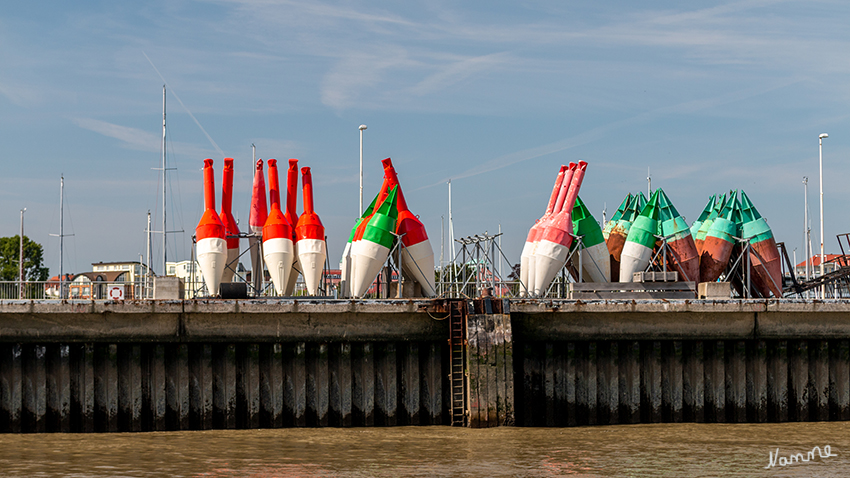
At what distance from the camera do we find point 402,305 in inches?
1081

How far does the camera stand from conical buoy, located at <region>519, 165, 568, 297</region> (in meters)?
35.1

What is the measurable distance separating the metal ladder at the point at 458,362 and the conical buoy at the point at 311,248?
8594 millimetres

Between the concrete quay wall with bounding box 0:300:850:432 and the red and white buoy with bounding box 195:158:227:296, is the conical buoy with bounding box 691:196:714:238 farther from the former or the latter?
the red and white buoy with bounding box 195:158:227:296

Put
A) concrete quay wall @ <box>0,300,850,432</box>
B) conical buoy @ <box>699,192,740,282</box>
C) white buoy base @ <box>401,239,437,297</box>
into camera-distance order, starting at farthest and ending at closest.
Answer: conical buoy @ <box>699,192,740,282</box> < white buoy base @ <box>401,239,437,297</box> < concrete quay wall @ <box>0,300,850,432</box>

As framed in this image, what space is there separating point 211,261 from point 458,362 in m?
12.3

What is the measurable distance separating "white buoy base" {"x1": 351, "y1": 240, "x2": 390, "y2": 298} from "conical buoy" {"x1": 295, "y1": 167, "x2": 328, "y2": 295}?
1.56 metres

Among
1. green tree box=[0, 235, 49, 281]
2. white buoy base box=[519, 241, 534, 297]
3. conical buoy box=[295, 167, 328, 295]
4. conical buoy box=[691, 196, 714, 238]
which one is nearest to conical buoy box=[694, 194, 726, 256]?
conical buoy box=[691, 196, 714, 238]

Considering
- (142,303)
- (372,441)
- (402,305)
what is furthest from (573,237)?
(142,303)

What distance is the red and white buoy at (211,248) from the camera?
3372cm

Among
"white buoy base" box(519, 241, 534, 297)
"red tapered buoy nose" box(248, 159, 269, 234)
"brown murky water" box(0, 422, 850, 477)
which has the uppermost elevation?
"red tapered buoy nose" box(248, 159, 269, 234)

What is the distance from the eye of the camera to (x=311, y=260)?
3409 centimetres

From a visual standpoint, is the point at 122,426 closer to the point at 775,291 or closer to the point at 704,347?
the point at 704,347

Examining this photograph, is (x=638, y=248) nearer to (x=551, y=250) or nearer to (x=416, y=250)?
(x=551, y=250)

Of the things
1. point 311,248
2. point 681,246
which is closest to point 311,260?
point 311,248
